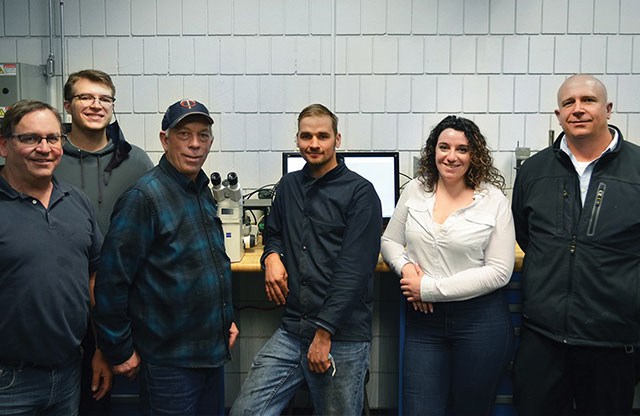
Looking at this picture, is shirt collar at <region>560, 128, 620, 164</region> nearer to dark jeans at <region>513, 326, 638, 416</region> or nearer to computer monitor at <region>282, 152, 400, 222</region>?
dark jeans at <region>513, 326, 638, 416</region>

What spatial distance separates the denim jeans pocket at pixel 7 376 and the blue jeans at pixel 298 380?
80 cm

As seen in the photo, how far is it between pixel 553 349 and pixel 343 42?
2.21 meters

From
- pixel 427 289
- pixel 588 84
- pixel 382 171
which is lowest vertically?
pixel 427 289

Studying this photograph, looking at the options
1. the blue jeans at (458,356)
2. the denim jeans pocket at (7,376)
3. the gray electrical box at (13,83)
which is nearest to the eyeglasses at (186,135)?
the denim jeans pocket at (7,376)

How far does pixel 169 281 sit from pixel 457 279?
44.5 inches

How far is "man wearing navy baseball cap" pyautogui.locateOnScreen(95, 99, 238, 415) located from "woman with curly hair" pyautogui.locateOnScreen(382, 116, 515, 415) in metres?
0.84

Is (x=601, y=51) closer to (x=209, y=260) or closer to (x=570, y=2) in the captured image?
(x=570, y=2)

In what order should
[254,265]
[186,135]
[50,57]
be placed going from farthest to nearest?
[50,57], [254,265], [186,135]

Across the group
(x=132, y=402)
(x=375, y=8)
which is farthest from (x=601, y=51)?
(x=132, y=402)

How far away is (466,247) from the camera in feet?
6.94

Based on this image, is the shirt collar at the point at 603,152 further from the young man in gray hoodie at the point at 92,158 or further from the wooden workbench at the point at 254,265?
the young man in gray hoodie at the point at 92,158

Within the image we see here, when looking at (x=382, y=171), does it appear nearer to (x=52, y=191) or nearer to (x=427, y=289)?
(x=427, y=289)

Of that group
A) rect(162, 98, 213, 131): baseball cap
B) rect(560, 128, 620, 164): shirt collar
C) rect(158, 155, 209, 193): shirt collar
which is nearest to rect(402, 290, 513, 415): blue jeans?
rect(560, 128, 620, 164): shirt collar

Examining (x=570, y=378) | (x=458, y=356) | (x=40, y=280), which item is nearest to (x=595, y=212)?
(x=570, y=378)
